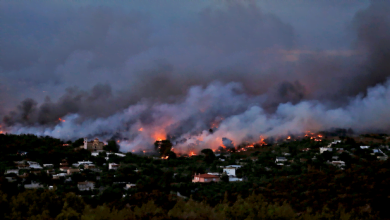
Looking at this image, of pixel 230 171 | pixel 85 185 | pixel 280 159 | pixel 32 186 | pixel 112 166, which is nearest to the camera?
pixel 32 186

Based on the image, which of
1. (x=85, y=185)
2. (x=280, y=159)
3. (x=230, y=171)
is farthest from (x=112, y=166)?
(x=280, y=159)

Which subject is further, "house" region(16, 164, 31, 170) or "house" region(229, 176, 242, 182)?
"house" region(16, 164, 31, 170)

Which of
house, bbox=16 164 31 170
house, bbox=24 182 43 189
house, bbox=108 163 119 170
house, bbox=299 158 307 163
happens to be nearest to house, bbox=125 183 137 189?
house, bbox=24 182 43 189

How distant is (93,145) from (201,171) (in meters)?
19.3

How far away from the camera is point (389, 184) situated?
21.2 metres

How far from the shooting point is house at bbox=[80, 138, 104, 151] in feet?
148

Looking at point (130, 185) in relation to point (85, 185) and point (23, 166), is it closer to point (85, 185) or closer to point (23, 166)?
point (85, 185)

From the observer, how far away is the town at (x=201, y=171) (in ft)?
71.1

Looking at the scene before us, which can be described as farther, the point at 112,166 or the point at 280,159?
the point at 280,159

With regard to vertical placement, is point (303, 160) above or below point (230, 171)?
above

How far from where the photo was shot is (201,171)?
33000 millimetres

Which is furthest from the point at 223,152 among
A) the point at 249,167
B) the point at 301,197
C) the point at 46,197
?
the point at 46,197

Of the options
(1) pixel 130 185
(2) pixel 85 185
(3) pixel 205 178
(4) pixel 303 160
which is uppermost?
(4) pixel 303 160

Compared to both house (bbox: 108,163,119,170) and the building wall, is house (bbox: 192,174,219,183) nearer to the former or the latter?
the building wall
